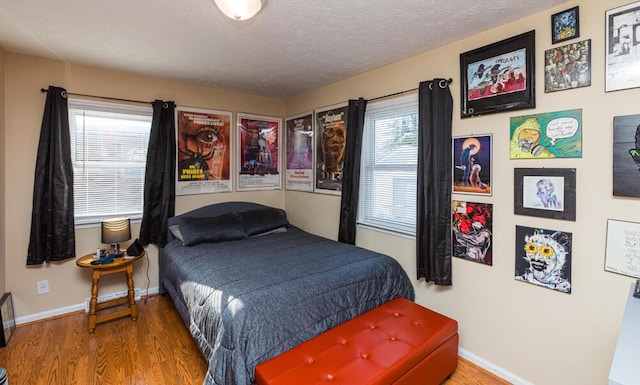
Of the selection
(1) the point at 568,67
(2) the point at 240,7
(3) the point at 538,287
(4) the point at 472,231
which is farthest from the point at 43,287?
(1) the point at 568,67

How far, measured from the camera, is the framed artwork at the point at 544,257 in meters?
1.80

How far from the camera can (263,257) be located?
2.55 m

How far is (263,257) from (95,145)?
206 cm

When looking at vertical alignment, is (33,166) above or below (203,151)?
below

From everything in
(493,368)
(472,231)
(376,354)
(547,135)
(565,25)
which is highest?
(565,25)

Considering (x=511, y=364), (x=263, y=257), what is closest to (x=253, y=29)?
(x=263, y=257)

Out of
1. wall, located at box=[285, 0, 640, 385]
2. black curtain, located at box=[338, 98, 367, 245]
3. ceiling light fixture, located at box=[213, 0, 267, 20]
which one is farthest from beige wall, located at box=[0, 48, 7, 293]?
wall, located at box=[285, 0, 640, 385]

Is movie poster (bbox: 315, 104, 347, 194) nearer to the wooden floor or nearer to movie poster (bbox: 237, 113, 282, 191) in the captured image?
movie poster (bbox: 237, 113, 282, 191)

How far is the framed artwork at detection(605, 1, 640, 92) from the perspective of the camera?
1.52 meters

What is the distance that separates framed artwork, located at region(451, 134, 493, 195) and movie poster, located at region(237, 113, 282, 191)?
96.9 inches

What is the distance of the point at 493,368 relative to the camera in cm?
213

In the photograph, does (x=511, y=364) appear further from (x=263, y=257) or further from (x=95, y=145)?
(x=95, y=145)

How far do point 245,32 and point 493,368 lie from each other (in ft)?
9.64

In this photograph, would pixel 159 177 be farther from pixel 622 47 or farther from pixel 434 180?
pixel 622 47
